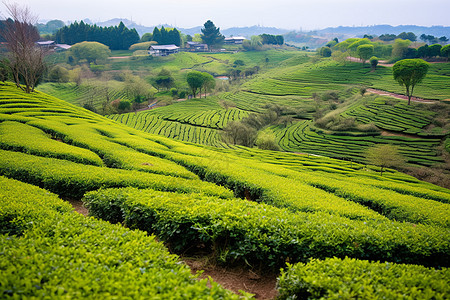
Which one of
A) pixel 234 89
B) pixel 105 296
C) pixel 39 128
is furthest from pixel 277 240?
pixel 234 89

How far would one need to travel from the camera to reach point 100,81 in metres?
86.2

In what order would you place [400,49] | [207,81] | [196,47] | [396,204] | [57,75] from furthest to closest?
[196,47] < [400,49] < [207,81] < [57,75] < [396,204]

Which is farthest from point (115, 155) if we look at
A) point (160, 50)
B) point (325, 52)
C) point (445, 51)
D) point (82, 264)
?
point (325, 52)

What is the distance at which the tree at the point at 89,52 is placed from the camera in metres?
104

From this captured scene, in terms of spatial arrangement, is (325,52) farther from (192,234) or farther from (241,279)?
(241,279)

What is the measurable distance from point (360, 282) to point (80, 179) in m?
10.5

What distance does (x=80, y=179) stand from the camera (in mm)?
10477

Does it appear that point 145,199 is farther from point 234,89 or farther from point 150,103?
point 234,89

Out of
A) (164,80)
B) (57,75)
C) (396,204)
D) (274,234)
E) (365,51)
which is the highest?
(365,51)

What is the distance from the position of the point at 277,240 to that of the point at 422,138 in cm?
4991

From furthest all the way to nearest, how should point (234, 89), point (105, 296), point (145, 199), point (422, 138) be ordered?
point (234, 89) → point (422, 138) → point (145, 199) → point (105, 296)

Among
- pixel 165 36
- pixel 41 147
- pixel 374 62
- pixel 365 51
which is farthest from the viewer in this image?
pixel 165 36

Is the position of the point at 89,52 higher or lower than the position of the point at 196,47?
lower

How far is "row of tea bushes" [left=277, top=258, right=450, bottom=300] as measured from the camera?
14.8 feet
